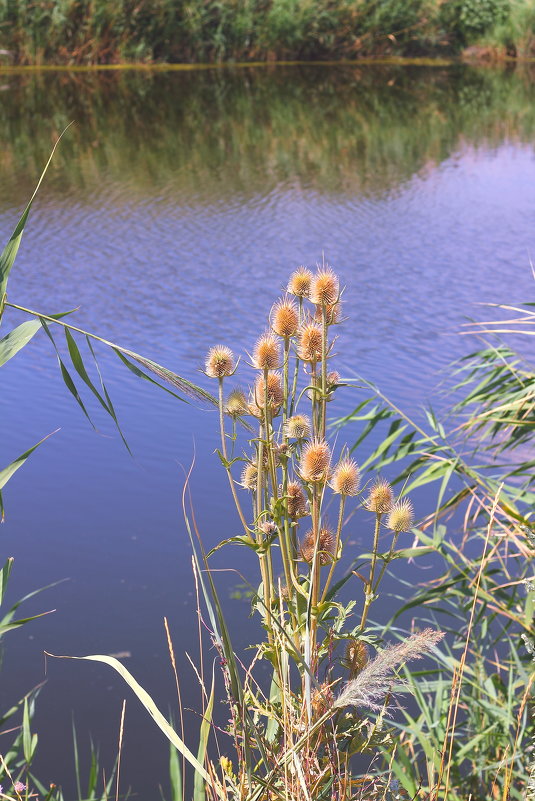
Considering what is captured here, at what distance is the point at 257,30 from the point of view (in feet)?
53.4

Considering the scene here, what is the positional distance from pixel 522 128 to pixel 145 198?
17.8 ft

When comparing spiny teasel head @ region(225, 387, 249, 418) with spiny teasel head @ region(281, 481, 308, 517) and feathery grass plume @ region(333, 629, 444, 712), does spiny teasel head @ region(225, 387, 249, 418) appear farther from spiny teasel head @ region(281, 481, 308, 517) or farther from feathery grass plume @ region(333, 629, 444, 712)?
feathery grass plume @ region(333, 629, 444, 712)

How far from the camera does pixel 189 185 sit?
28.8 feet

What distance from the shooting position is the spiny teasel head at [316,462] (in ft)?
4.09

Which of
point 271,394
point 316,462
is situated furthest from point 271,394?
point 316,462

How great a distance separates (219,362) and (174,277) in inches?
201

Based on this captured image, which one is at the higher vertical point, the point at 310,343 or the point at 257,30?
the point at 310,343

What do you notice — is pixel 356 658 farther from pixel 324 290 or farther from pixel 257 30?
pixel 257 30

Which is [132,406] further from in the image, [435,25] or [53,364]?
[435,25]

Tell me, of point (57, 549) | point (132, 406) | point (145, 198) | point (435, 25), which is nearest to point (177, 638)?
point (57, 549)

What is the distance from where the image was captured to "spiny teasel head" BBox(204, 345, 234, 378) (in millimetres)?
1336

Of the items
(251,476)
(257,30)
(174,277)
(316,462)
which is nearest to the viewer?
(316,462)

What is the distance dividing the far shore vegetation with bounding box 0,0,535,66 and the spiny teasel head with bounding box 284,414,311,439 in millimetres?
14221

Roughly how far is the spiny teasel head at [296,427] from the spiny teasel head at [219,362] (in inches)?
4.0
